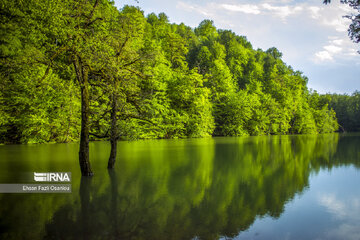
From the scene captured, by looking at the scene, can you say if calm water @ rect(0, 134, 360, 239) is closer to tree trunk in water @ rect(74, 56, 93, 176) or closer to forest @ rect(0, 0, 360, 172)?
tree trunk in water @ rect(74, 56, 93, 176)

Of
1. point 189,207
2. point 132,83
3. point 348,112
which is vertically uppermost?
point 132,83

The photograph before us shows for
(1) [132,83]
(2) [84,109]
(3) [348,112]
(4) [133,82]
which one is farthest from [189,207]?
(3) [348,112]

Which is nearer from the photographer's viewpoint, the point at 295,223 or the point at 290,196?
the point at 295,223

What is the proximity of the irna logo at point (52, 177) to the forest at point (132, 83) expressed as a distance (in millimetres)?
1265

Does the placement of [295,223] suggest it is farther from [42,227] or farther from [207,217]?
[42,227]

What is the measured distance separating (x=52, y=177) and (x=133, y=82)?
519 centimetres

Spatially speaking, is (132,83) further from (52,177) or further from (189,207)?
(189,207)

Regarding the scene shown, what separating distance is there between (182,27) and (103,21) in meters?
63.8

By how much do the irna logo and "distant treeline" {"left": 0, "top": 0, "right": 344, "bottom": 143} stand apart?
2.08 m

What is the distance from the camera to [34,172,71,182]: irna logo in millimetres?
11555

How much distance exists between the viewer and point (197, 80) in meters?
48.6

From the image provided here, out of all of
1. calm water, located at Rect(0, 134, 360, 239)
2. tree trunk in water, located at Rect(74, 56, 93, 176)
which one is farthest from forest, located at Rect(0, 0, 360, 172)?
calm water, located at Rect(0, 134, 360, 239)

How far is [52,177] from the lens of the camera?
11.8 metres

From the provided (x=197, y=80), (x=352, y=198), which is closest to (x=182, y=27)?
(x=197, y=80)
